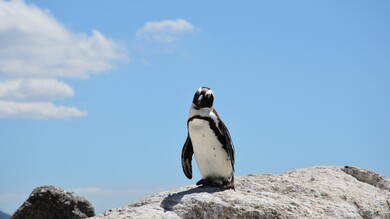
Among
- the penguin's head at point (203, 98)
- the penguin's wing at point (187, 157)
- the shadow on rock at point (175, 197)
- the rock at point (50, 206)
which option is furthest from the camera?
the rock at point (50, 206)

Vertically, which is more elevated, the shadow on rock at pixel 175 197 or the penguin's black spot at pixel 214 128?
the penguin's black spot at pixel 214 128

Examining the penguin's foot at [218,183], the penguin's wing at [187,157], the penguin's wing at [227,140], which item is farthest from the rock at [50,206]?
the penguin's wing at [227,140]

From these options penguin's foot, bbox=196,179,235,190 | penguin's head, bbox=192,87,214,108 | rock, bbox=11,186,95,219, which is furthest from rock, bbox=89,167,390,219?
rock, bbox=11,186,95,219

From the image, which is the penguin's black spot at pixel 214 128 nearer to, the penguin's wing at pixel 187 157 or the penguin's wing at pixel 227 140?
the penguin's wing at pixel 227 140

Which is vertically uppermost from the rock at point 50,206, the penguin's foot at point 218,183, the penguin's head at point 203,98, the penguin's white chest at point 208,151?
the rock at point 50,206

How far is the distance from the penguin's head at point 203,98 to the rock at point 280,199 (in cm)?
98

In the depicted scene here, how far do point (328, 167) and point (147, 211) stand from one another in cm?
469

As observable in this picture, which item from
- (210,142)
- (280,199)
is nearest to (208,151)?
(210,142)

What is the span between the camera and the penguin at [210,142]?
8227 mm

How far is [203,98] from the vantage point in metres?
8.23

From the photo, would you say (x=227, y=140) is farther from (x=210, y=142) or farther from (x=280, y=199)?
(x=280, y=199)

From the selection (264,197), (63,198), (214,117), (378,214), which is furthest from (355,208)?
(63,198)

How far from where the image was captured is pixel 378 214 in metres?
9.16

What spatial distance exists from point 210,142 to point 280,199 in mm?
1060
